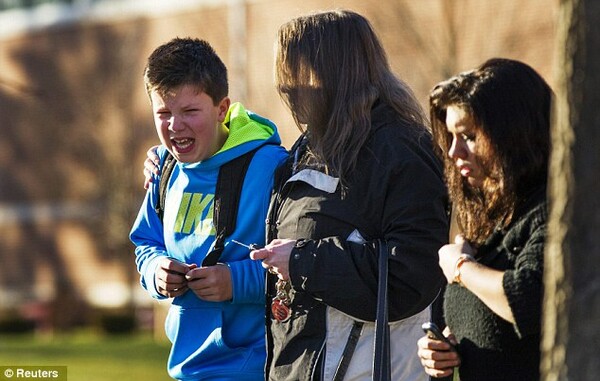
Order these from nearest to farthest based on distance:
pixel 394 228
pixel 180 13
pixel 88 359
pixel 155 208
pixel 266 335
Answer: pixel 394 228, pixel 266 335, pixel 155 208, pixel 88 359, pixel 180 13

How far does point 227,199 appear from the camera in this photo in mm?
4730

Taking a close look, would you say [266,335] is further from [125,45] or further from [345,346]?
[125,45]

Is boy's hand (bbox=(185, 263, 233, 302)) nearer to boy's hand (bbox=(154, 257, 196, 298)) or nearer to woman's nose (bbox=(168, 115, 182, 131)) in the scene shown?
boy's hand (bbox=(154, 257, 196, 298))

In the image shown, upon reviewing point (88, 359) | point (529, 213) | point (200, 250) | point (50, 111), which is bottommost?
point (88, 359)

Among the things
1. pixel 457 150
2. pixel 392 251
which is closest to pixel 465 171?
pixel 457 150

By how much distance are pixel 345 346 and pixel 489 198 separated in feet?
2.37

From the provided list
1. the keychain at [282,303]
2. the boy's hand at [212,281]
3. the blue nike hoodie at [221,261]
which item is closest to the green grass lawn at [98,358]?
the blue nike hoodie at [221,261]

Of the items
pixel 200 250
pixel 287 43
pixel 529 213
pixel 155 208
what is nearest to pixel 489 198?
pixel 529 213

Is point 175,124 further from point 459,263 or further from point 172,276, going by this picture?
point 459,263

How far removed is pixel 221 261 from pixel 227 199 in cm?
25

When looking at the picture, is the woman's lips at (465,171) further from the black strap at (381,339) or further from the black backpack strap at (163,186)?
the black backpack strap at (163,186)

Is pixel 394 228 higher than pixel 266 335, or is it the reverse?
pixel 394 228

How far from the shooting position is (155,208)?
5.11m

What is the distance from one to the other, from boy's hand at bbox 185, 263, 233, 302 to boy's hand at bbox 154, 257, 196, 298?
4 centimetres
